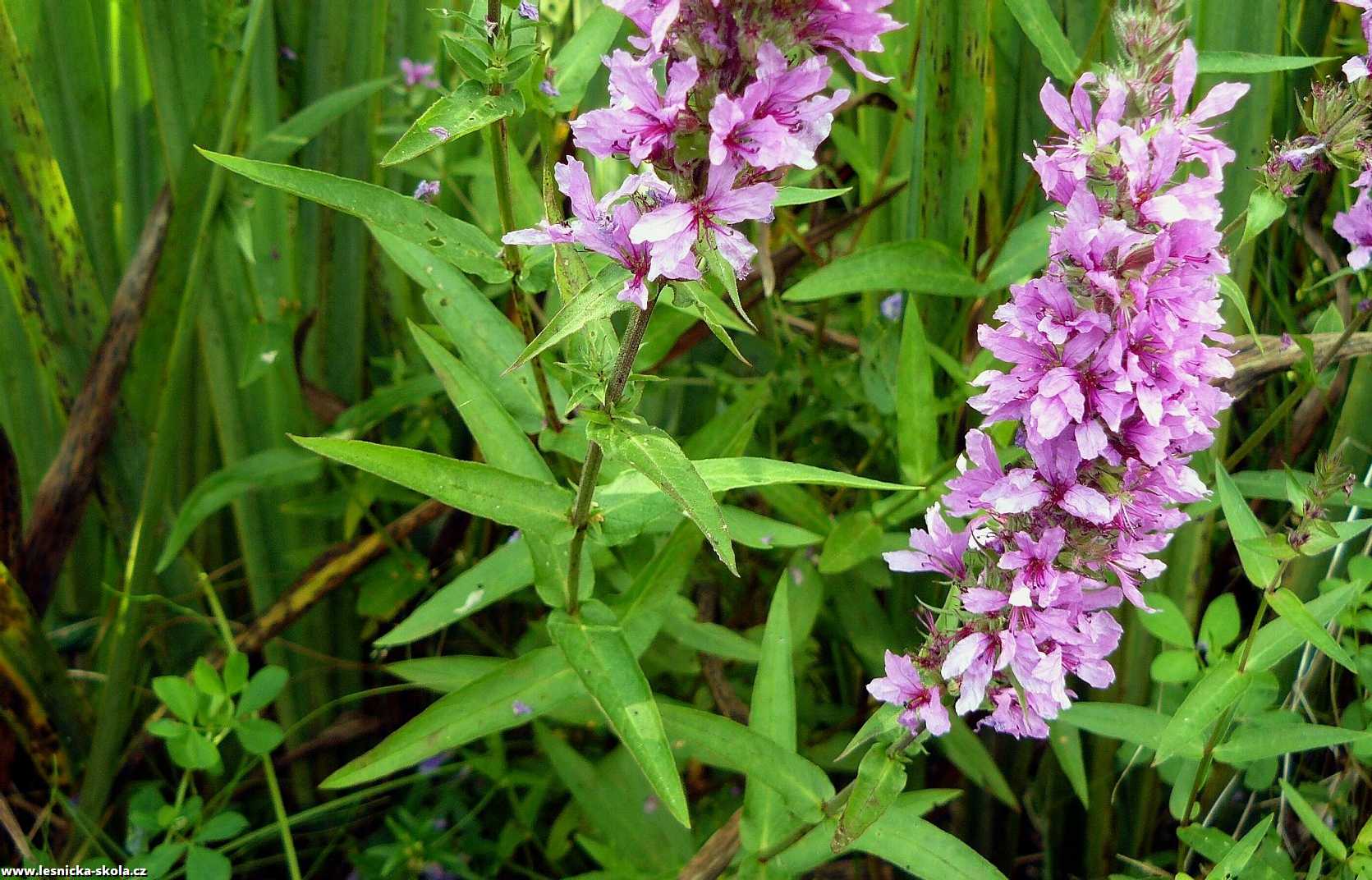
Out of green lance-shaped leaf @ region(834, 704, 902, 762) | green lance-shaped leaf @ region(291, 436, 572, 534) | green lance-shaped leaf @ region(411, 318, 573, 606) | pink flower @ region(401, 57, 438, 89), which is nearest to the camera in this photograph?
green lance-shaped leaf @ region(291, 436, 572, 534)

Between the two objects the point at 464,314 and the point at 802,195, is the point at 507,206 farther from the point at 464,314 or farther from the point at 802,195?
the point at 802,195

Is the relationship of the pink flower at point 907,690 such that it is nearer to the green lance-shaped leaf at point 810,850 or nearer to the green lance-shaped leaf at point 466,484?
the green lance-shaped leaf at point 810,850

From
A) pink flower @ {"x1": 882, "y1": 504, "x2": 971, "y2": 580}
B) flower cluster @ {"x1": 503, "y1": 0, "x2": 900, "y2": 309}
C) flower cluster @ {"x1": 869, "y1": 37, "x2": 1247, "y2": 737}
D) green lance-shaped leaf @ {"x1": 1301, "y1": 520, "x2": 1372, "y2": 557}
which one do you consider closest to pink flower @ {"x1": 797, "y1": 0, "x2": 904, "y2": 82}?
flower cluster @ {"x1": 503, "y1": 0, "x2": 900, "y2": 309}

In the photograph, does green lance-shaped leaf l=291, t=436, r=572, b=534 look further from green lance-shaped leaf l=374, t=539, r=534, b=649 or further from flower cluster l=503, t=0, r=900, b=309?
flower cluster l=503, t=0, r=900, b=309

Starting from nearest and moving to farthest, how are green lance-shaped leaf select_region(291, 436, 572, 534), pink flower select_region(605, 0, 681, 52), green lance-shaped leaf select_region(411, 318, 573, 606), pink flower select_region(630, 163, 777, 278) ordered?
pink flower select_region(605, 0, 681, 52) → pink flower select_region(630, 163, 777, 278) → green lance-shaped leaf select_region(291, 436, 572, 534) → green lance-shaped leaf select_region(411, 318, 573, 606)

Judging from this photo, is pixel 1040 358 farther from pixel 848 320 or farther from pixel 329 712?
pixel 329 712

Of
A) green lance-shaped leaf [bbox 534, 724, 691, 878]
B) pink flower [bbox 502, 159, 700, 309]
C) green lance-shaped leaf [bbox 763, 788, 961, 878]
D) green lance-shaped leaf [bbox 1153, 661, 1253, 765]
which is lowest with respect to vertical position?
green lance-shaped leaf [bbox 534, 724, 691, 878]

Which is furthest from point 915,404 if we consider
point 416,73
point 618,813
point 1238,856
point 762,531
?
point 416,73
